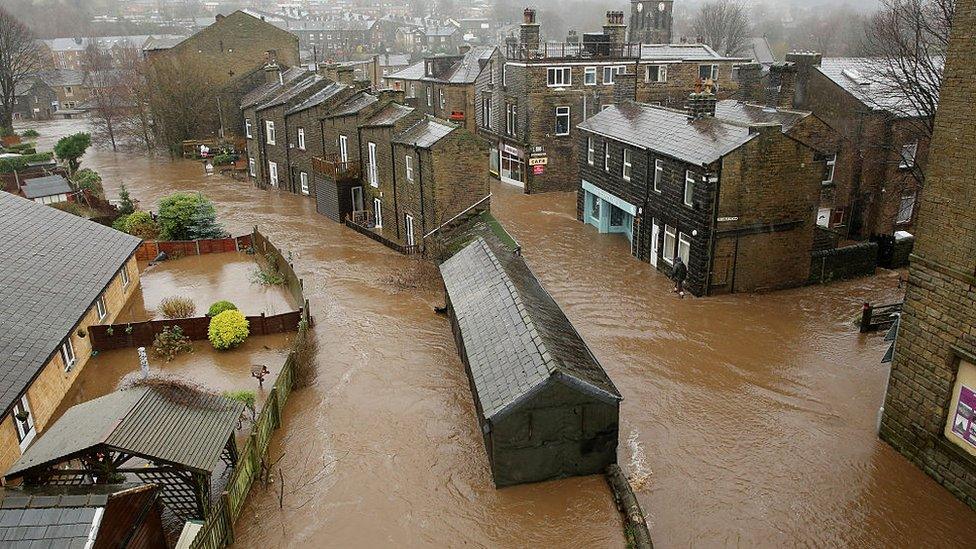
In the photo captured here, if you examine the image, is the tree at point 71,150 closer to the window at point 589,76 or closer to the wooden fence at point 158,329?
the wooden fence at point 158,329

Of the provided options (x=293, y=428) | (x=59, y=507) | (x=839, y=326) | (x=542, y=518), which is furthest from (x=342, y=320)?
(x=839, y=326)

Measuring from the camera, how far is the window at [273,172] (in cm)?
4097

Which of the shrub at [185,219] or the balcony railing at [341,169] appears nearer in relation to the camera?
the shrub at [185,219]

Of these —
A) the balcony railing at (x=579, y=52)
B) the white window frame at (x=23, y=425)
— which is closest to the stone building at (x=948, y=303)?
the white window frame at (x=23, y=425)

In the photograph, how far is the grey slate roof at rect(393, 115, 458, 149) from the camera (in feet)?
85.4

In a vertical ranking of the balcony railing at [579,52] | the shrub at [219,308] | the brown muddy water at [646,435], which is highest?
the balcony railing at [579,52]

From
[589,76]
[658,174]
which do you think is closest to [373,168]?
[658,174]

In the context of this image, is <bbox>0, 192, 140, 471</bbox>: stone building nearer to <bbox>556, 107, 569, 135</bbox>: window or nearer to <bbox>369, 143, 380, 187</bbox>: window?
<bbox>369, 143, 380, 187</bbox>: window

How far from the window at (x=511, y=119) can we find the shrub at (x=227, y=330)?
2317cm

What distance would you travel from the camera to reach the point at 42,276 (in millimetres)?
18312

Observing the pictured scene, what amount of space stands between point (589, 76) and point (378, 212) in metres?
14.2

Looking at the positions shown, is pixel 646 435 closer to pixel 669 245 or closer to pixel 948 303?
pixel 948 303

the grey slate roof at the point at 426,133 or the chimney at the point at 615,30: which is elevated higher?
the chimney at the point at 615,30

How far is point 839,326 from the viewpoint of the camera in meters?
20.2
